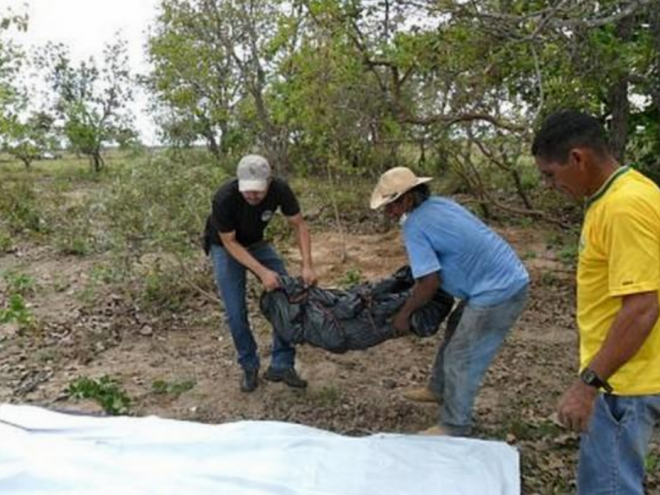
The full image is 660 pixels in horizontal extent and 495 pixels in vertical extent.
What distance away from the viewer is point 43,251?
8.46 m

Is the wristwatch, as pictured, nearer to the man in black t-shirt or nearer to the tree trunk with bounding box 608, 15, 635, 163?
the man in black t-shirt

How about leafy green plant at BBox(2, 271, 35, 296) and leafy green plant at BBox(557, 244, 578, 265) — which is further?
leafy green plant at BBox(557, 244, 578, 265)

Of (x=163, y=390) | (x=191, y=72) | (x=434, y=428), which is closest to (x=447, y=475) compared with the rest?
(x=434, y=428)

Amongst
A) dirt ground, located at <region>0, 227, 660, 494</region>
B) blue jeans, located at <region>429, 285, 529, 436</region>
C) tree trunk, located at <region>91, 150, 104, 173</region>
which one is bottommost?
dirt ground, located at <region>0, 227, 660, 494</region>

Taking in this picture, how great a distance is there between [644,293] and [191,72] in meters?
13.1

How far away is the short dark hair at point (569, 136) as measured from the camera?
74.9 inches

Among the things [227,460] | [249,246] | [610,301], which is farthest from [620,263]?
[249,246]

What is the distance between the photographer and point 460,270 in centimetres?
301

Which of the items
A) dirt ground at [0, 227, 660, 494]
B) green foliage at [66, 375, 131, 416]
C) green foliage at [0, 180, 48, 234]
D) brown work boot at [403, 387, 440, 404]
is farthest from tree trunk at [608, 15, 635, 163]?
green foliage at [0, 180, 48, 234]

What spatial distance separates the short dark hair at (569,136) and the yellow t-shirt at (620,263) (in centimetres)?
11

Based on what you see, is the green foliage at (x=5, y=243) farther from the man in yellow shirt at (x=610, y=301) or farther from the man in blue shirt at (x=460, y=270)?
the man in yellow shirt at (x=610, y=301)

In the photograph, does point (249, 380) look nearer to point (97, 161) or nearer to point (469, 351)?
point (469, 351)

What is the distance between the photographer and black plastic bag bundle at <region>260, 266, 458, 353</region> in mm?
3291

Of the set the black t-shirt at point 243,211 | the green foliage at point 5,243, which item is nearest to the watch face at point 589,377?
the black t-shirt at point 243,211
